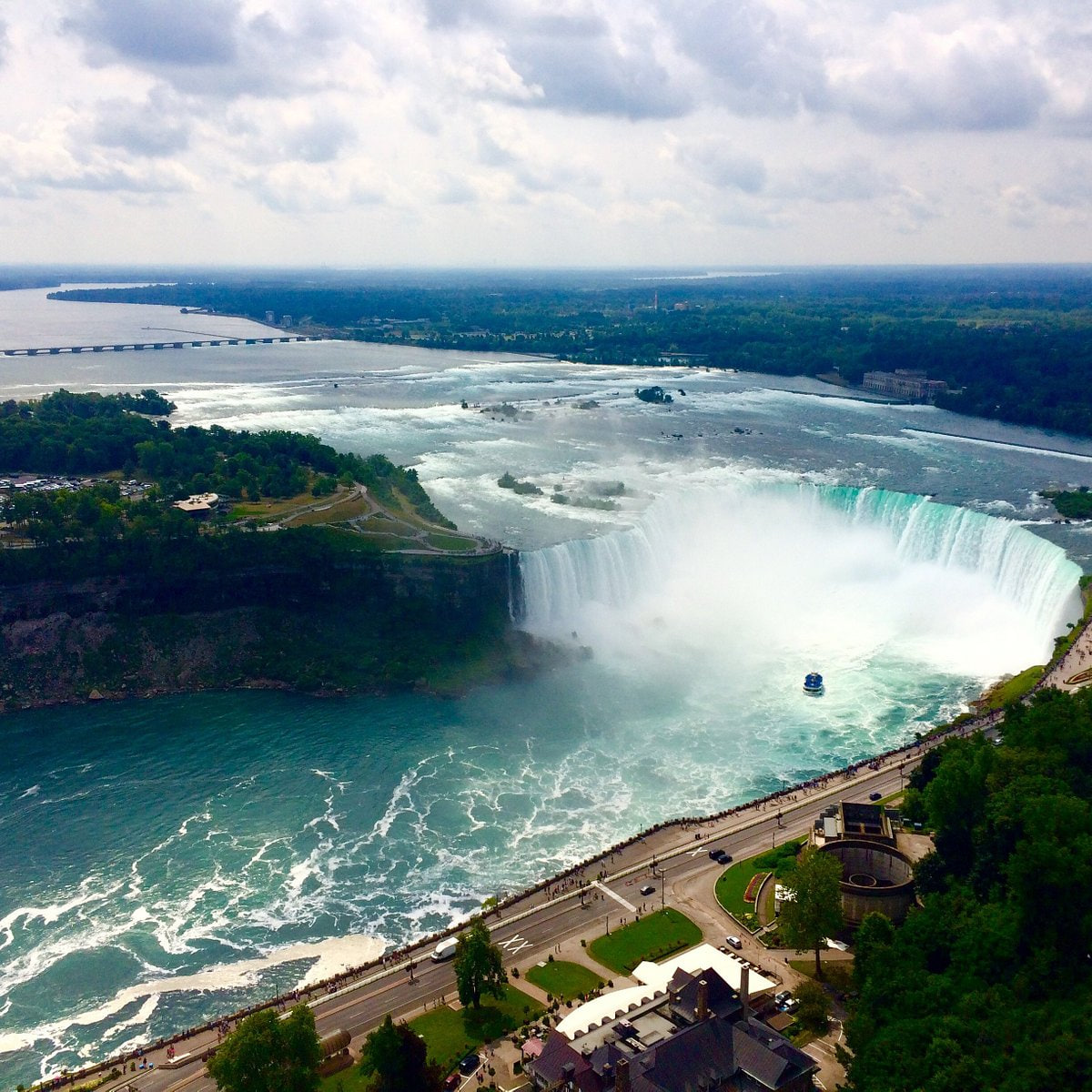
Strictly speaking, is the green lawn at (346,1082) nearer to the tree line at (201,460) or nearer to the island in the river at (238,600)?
the island in the river at (238,600)

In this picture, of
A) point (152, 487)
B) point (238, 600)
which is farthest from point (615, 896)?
point (152, 487)

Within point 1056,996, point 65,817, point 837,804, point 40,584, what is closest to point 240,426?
point 40,584

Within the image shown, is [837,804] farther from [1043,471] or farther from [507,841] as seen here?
[1043,471]

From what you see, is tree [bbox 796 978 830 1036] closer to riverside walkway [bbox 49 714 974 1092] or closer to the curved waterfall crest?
riverside walkway [bbox 49 714 974 1092]

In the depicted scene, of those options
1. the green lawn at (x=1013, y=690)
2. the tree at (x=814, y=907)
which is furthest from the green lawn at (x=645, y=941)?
the green lawn at (x=1013, y=690)

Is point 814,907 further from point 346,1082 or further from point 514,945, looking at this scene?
point 346,1082

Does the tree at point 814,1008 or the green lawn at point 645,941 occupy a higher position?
the tree at point 814,1008

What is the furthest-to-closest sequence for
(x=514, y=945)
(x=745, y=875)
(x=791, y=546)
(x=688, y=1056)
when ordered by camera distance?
(x=791, y=546)
(x=745, y=875)
(x=514, y=945)
(x=688, y=1056)
